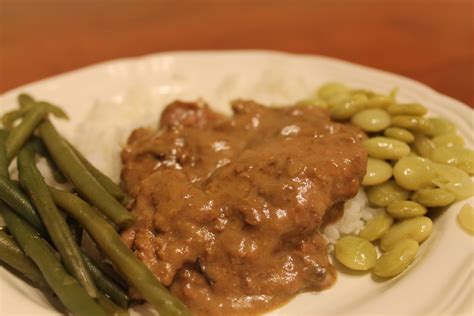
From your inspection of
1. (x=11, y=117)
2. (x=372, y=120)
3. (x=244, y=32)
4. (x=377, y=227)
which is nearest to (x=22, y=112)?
(x=11, y=117)

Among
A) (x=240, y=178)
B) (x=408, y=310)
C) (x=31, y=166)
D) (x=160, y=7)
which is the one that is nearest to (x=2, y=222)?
(x=31, y=166)

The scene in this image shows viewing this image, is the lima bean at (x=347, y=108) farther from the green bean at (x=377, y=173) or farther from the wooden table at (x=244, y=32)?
the wooden table at (x=244, y=32)

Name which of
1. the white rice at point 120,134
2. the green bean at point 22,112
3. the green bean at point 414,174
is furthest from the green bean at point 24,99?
the green bean at point 414,174

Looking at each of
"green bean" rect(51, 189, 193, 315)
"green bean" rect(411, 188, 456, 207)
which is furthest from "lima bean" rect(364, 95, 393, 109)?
"green bean" rect(51, 189, 193, 315)

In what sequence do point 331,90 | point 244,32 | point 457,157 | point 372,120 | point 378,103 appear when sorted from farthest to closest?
point 244,32, point 331,90, point 378,103, point 372,120, point 457,157

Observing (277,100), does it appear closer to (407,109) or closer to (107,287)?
(407,109)

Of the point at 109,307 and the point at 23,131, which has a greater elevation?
the point at 23,131
